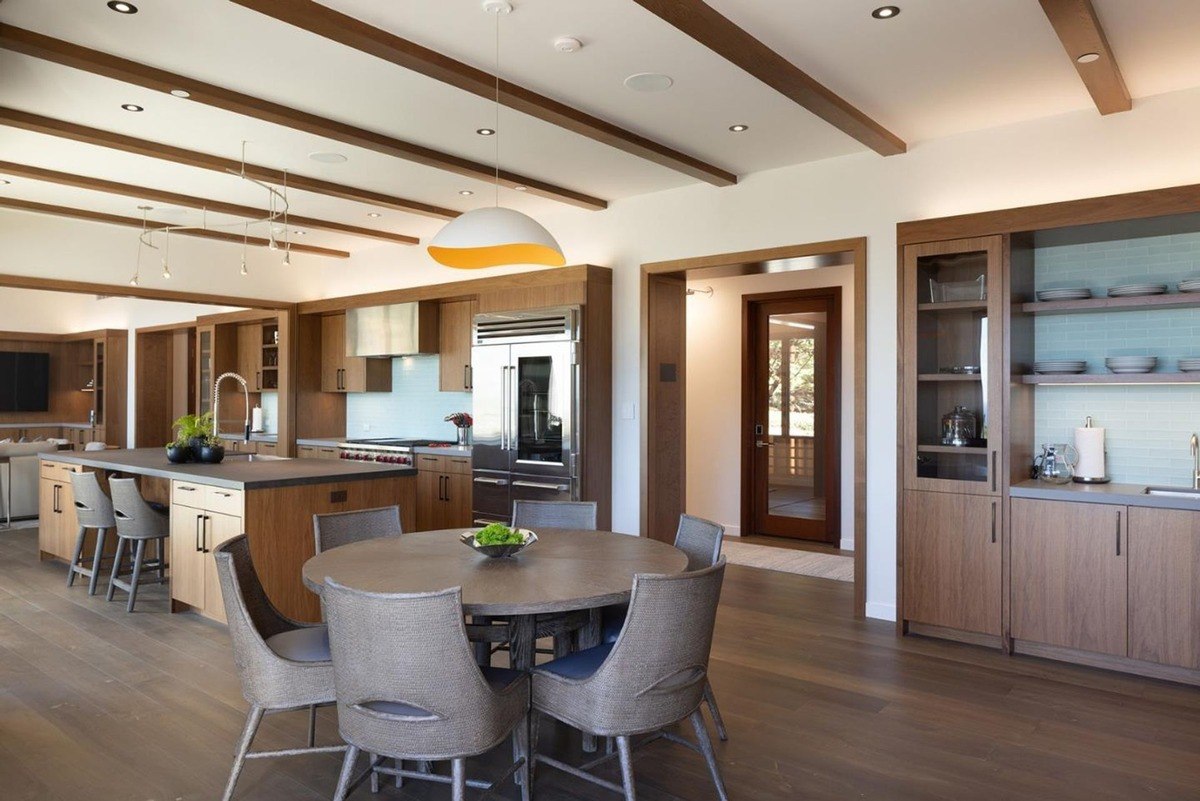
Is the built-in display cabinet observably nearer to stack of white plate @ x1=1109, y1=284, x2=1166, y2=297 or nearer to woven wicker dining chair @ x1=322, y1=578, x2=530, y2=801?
stack of white plate @ x1=1109, y1=284, x2=1166, y2=297

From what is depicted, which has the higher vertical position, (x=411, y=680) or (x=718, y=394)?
(x=718, y=394)

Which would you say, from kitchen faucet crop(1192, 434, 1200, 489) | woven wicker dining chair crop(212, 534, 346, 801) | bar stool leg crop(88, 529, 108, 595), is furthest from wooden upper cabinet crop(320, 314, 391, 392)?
kitchen faucet crop(1192, 434, 1200, 489)

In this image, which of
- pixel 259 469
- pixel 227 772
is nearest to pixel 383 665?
pixel 227 772

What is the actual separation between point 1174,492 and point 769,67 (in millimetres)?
2843

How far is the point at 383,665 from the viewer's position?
2154 millimetres

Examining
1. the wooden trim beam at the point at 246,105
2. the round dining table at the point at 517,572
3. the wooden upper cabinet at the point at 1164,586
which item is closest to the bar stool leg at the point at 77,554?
the wooden trim beam at the point at 246,105

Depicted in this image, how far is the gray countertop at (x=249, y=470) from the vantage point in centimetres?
449

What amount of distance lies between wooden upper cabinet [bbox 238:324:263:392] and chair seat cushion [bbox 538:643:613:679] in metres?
7.29

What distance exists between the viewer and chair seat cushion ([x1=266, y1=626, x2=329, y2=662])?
2666mm

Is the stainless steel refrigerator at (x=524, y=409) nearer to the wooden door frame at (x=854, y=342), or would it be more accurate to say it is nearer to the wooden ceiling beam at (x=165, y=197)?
the wooden door frame at (x=854, y=342)

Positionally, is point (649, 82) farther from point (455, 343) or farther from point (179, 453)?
point (455, 343)

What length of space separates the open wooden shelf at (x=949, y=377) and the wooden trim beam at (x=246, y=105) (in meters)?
2.79

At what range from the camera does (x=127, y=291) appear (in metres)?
7.64

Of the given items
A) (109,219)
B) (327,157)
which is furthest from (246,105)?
(109,219)
